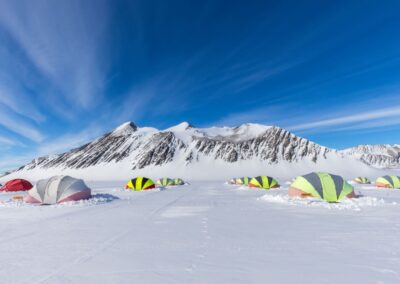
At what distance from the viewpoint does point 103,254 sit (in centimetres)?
662

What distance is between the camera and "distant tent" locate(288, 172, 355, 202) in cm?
1864

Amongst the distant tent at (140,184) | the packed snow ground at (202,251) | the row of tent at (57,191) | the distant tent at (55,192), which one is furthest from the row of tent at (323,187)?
the distant tent at (140,184)

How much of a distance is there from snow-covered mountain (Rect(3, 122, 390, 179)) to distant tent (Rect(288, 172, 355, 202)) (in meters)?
119

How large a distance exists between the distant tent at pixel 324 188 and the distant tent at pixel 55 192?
15.8m

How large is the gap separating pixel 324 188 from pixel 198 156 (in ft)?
476

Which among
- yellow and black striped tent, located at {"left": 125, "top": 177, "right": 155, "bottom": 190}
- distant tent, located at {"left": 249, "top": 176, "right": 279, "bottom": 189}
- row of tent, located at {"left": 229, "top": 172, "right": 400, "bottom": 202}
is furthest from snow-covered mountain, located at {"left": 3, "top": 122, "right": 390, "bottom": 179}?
row of tent, located at {"left": 229, "top": 172, "right": 400, "bottom": 202}

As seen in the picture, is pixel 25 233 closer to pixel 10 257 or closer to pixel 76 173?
pixel 10 257

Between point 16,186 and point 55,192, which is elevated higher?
point 16,186

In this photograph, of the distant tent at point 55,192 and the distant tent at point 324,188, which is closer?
the distant tent at point 324,188

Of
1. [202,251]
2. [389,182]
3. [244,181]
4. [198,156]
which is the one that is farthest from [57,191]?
[198,156]

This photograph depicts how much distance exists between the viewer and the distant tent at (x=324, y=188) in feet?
61.2

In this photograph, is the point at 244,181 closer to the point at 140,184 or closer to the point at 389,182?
the point at 140,184

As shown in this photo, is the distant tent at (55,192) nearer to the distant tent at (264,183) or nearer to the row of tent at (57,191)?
the row of tent at (57,191)

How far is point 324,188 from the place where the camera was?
1889 cm
